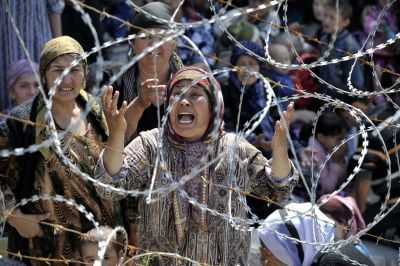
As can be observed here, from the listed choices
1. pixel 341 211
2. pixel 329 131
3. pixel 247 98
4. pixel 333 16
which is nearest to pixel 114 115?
pixel 341 211

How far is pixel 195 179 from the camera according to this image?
581cm

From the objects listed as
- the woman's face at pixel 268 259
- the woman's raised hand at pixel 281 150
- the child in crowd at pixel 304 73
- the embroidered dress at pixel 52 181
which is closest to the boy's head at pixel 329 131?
the child in crowd at pixel 304 73

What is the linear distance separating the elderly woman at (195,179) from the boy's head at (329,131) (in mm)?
2805

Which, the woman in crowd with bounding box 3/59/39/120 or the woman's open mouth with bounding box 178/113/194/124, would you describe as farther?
the woman in crowd with bounding box 3/59/39/120

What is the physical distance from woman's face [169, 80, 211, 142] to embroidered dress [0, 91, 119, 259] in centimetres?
73

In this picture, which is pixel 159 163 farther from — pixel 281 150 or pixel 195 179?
pixel 281 150

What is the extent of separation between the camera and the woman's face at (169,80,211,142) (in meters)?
5.77

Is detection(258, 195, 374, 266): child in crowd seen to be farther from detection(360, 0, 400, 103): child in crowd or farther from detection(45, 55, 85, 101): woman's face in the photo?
detection(360, 0, 400, 103): child in crowd

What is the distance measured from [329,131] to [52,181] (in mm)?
2850

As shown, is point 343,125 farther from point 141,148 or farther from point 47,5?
point 141,148

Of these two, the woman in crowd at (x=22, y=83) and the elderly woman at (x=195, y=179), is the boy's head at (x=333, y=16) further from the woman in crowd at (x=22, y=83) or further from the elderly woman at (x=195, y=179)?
the elderly woman at (x=195, y=179)

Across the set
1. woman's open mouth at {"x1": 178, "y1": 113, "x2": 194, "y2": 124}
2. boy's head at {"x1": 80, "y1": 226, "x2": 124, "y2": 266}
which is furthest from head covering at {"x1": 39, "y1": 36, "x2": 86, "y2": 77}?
boy's head at {"x1": 80, "y1": 226, "x2": 124, "y2": 266}

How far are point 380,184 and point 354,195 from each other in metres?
0.22

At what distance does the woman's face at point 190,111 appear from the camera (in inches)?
227
